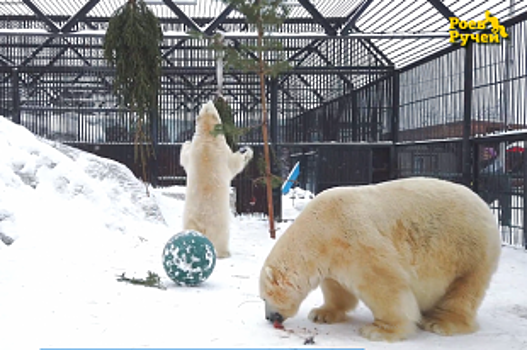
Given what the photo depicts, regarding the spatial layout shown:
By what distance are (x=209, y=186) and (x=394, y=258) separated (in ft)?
12.9

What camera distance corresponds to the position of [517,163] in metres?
8.48

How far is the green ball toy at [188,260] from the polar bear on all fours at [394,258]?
1.48 meters

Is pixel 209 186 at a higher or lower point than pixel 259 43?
lower

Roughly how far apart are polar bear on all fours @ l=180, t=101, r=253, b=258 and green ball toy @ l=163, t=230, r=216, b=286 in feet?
5.99

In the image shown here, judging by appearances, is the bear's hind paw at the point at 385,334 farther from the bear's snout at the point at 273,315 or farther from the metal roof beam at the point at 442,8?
the metal roof beam at the point at 442,8

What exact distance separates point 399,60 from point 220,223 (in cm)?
→ 682

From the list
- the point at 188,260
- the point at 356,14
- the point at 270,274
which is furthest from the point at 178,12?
the point at 270,274

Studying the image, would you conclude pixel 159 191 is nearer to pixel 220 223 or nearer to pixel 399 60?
pixel 220 223

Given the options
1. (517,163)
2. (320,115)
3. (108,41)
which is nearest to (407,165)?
(320,115)

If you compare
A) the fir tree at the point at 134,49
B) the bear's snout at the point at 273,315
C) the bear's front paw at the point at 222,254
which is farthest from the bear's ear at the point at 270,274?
the fir tree at the point at 134,49

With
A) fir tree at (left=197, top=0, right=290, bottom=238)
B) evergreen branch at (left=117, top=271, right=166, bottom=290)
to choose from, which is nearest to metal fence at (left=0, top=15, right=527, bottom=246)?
fir tree at (left=197, top=0, right=290, bottom=238)

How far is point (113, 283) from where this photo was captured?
5.15 m

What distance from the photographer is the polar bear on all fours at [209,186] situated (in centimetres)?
754

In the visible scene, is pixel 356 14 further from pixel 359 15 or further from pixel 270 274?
pixel 270 274
